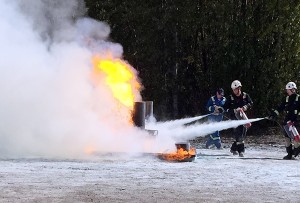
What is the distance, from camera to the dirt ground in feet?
30.1

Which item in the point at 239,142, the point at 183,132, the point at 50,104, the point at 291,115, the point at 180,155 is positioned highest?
the point at 50,104

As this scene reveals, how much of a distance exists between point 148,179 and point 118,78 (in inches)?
214

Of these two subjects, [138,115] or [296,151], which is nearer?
[296,151]

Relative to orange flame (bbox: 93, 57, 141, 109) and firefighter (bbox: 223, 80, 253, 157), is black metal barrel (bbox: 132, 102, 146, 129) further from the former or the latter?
firefighter (bbox: 223, 80, 253, 157)

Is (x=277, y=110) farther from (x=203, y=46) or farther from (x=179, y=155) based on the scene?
(x=203, y=46)

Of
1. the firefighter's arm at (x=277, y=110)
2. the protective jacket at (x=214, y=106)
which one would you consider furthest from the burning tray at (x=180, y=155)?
the protective jacket at (x=214, y=106)

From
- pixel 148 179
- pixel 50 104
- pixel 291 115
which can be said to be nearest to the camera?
pixel 148 179

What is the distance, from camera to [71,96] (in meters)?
15.7

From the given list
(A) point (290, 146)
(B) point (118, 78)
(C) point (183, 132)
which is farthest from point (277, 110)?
(B) point (118, 78)

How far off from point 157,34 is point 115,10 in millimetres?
2448

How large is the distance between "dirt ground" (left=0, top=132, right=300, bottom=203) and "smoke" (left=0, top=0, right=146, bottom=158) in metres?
1.06

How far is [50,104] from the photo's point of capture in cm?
1568

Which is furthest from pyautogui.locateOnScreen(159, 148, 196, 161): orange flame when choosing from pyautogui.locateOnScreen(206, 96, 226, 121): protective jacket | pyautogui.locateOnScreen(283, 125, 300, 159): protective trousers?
pyautogui.locateOnScreen(206, 96, 226, 121): protective jacket

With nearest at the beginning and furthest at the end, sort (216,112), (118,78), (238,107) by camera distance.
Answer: (118,78) → (238,107) → (216,112)
